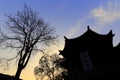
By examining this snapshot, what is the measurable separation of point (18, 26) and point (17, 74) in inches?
330

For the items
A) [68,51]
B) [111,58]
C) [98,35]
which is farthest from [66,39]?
[111,58]

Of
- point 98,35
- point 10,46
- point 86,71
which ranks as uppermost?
point 10,46

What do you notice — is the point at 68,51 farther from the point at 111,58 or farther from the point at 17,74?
the point at 17,74

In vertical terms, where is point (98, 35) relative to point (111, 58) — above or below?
above

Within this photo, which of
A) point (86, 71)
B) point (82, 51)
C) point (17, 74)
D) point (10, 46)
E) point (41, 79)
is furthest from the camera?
point (41, 79)

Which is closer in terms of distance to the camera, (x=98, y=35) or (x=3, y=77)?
(x=98, y=35)

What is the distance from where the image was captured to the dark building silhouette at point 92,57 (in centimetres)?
2331

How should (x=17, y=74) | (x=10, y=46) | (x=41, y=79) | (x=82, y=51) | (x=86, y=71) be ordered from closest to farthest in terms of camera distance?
(x=86, y=71) < (x=82, y=51) < (x=17, y=74) < (x=10, y=46) < (x=41, y=79)

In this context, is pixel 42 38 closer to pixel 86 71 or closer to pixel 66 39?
pixel 66 39

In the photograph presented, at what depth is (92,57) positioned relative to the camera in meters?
25.2

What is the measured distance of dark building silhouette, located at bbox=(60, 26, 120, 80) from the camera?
76.5ft

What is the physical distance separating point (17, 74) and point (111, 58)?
14685 millimetres

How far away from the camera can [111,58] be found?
2491 cm

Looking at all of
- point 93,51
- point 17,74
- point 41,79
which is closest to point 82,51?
point 93,51
